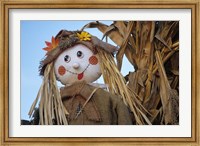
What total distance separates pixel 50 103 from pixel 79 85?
0.14 metres

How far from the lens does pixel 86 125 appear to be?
187cm

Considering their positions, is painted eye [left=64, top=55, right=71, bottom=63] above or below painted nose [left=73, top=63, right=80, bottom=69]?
above

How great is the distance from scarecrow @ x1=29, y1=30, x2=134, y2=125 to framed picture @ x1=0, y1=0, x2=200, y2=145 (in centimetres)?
3

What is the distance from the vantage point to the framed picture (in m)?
1.86

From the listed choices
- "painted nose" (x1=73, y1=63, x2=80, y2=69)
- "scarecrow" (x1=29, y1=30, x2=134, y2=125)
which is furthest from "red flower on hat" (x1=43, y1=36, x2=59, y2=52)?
"painted nose" (x1=73, y1=63, x2=80, y2=69)

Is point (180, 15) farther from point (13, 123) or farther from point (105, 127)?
point (13, 123)

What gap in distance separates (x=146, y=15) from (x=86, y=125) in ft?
1.70

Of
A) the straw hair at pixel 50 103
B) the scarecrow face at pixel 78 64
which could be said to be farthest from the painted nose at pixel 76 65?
the straw hair at pixel 50 103

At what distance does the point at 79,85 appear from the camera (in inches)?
74.8

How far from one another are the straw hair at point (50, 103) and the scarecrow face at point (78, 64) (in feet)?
0.14

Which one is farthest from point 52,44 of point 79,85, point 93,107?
point 93,107

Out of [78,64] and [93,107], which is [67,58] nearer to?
[78,64]

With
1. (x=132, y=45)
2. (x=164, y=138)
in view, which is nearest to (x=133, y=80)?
(x=132, y=45)

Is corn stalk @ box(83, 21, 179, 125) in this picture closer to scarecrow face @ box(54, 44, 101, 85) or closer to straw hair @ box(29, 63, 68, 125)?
scarecrow face @ box(54, 44, 101, 85)
